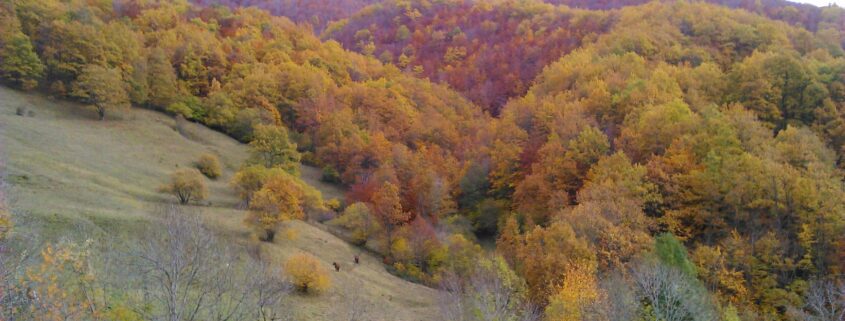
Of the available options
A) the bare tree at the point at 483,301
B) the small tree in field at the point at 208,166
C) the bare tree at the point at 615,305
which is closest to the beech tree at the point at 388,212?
the bare tree at the point at 483,301

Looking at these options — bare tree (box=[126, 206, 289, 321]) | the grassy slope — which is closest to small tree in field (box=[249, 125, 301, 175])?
the grassy slope

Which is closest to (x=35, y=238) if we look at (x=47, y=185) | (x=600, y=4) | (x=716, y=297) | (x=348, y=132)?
(x=47, y=185)

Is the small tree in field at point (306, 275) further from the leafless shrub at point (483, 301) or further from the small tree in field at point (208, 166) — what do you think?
the small tree in field at point (208, 166)

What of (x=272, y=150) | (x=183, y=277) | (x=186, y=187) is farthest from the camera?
(x=272, y=150)

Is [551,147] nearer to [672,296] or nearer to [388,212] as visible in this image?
[388,212]

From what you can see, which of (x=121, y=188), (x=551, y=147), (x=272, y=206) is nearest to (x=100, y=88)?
(x=121, y=188)

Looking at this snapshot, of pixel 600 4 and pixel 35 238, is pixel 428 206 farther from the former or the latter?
pixel 600 4

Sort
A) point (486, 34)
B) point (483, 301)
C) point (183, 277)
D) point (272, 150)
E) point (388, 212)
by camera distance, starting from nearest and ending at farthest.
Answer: point (183, 277)
point (483, 301)
point (388, 212)
point (272, 150)
point (486, 34)
